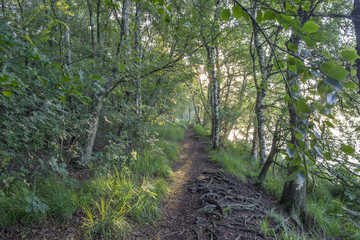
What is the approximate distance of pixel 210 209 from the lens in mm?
3727

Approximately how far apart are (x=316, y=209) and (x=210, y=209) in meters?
2.53

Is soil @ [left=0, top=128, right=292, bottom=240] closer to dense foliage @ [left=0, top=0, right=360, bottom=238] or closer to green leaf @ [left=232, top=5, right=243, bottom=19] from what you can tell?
dense foliage @ [left=0, top=0, right=360, bottom=238]

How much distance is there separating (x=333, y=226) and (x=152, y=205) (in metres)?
3.66

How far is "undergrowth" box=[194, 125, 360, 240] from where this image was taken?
304 cm

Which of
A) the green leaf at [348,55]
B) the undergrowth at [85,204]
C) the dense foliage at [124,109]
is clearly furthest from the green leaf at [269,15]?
the undergrowth at [85,204]

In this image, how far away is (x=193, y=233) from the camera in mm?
3062

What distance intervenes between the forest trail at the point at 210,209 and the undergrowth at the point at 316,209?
30 centimetres

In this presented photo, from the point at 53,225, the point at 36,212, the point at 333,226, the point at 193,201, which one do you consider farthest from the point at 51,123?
the point at 333,226

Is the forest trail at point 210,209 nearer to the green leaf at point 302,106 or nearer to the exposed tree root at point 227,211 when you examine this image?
the exposed tree root at point 227,211

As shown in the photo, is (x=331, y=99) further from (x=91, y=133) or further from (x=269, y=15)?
(x=91, y=133)

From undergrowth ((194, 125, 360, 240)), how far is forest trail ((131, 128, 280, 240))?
0.30 metres

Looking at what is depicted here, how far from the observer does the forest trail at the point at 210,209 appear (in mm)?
3051

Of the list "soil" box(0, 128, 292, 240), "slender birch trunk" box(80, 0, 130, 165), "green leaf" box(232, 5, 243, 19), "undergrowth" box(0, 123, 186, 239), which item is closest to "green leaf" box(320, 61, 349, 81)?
"green leaf" box(232, 5, 243, 19)

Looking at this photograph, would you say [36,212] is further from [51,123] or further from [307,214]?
[307,214]
